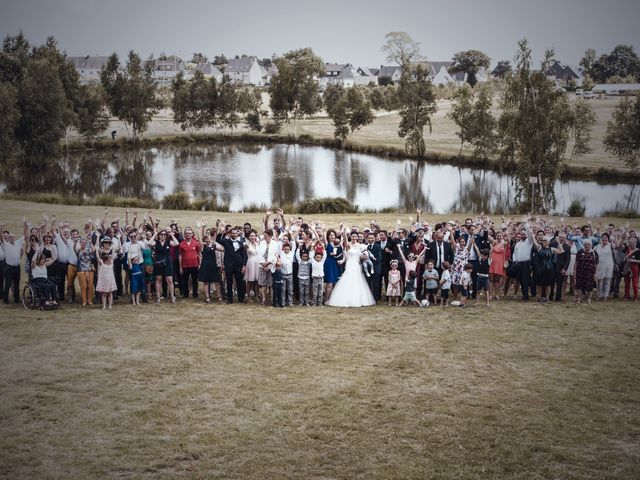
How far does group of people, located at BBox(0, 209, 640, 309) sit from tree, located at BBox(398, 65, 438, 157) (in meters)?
46.5

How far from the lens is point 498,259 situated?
51.4ft

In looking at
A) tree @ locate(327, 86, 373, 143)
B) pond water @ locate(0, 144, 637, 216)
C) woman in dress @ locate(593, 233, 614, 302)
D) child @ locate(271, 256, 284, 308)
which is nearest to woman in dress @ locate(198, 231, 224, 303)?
child @ locate(271, 256, 284, 308)

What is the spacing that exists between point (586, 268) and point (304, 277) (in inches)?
277

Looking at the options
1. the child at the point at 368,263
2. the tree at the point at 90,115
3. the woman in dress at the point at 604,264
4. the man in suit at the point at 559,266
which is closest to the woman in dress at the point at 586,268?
the woman in dress at the point at 604,264

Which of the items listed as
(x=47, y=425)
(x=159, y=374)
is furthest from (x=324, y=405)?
(x=47, y=425)

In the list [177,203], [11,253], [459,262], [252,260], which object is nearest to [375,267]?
[459,262]

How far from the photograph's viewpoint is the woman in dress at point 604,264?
15.7 m

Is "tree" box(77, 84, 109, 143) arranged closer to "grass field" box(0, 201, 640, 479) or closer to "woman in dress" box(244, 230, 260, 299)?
"woman in dress" box(244, 230, 260, 299)

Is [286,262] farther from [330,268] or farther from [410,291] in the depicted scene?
[410,291]

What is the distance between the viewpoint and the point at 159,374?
10.8 meters

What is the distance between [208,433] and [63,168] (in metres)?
51.9

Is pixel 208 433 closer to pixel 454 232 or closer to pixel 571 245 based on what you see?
pixel 454 232

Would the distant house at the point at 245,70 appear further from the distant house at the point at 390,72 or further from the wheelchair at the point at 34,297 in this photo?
the wheelchair at the point at 34,297

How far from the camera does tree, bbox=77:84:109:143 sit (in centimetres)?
6869
